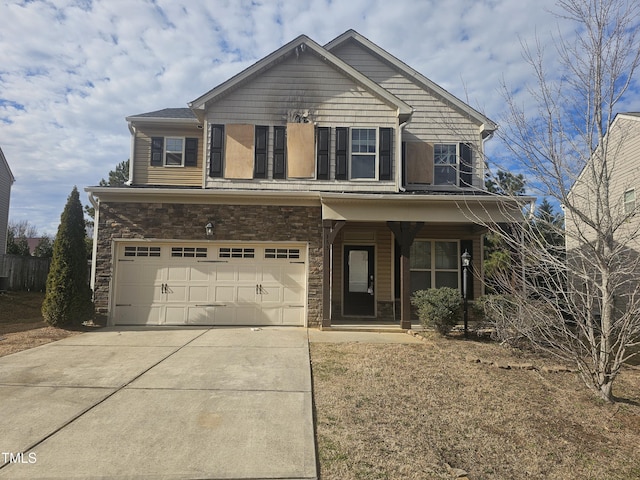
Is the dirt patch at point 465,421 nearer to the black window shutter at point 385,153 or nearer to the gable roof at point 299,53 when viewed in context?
the black window shutter at point 385,153

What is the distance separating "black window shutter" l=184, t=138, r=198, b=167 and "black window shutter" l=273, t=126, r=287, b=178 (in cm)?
273

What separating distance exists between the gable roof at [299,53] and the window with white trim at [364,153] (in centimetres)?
95

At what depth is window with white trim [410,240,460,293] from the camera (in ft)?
38.6

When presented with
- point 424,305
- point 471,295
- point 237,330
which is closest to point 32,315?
point 237,330

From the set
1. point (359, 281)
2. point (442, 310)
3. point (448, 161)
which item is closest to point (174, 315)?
point (359, 281)

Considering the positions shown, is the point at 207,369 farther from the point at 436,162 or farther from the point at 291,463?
the point at 436,162

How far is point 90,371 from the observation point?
5816 mm

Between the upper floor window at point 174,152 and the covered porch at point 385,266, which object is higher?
the upper floor window at point 174,152

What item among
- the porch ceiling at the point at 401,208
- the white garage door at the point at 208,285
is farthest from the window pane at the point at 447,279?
the white garage door at the point at 208,285

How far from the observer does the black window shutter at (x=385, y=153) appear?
10719mm

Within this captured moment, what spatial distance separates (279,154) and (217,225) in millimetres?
2536

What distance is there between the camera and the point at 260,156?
10789mm

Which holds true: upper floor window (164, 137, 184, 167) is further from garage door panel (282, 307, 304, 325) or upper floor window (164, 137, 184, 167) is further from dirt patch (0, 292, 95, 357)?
garage door panel (282, 307, 304, 325)

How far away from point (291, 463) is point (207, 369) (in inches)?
118
